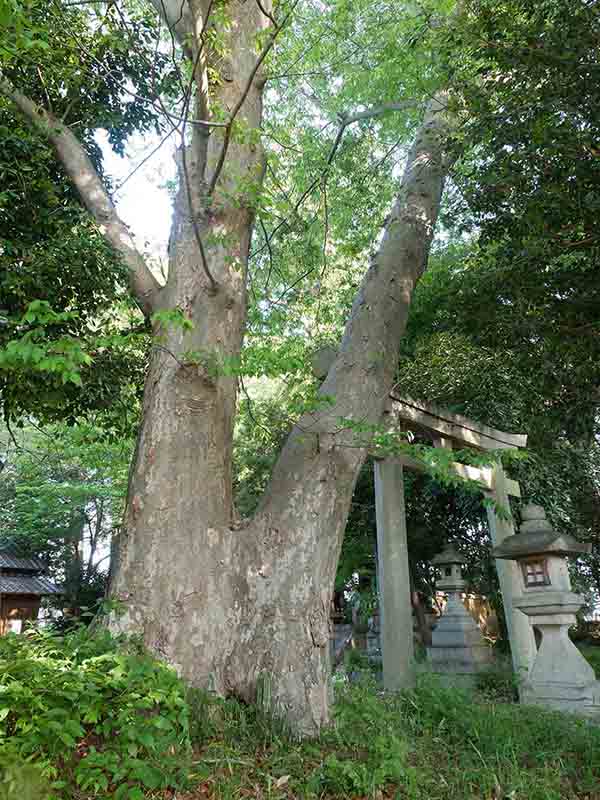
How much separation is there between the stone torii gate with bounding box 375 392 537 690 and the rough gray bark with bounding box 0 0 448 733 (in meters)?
1.96

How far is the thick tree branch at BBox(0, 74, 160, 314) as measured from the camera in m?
4.11

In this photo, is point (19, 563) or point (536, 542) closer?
point (536, 542)

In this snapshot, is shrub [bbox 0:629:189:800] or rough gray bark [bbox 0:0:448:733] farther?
rough gray bark [bbox 0:0:448:733]

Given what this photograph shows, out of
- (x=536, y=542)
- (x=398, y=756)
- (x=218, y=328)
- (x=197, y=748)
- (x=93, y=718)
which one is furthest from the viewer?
(x=536, y=542)

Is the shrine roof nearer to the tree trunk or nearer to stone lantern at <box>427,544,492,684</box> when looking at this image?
stone lantern at <box>427,544,492,684</box>

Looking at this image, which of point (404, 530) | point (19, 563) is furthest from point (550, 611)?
point (19, 563)

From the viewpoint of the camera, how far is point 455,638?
7.89 metres

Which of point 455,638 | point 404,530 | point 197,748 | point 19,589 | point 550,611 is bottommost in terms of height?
point 197,748

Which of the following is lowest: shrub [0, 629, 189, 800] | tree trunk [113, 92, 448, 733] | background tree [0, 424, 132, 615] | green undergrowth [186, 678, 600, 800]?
green undergrowth [186, 678, 600, 800]

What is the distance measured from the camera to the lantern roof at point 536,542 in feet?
19.4

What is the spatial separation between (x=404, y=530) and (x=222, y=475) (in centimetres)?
301

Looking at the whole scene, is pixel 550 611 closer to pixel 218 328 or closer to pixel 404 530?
pixel 404 530

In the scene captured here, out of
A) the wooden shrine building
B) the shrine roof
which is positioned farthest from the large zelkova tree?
the shrine roof

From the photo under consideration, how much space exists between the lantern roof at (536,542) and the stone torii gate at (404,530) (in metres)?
0.26
